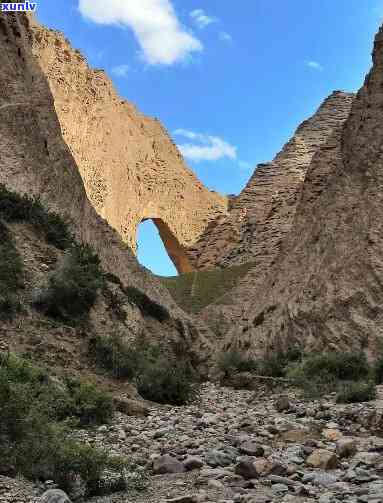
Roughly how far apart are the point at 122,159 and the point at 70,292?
1807 inches

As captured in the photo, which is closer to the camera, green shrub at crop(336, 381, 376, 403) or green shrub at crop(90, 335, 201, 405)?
green shrub at crop(336, 381, 376, 403)

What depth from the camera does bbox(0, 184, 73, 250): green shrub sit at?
1586cm

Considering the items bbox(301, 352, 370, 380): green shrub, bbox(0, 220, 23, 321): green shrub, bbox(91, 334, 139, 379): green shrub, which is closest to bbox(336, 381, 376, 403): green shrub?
bbox(301, 352, 370, 380): green shrub

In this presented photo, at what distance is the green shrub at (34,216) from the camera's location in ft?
52.0

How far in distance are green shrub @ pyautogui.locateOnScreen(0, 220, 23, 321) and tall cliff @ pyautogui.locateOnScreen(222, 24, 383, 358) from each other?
9505 millimetres

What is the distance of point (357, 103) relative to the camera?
77.9ft

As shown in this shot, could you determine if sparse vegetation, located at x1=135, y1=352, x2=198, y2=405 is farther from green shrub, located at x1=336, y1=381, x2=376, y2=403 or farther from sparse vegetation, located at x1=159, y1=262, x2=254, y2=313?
sparse vegetation, located at x1=159, y1=262, x2=254, y2=313

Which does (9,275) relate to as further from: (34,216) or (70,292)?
(34,216)

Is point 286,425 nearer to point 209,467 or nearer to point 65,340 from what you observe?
point 209,467

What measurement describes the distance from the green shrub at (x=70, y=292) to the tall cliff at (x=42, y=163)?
299cm

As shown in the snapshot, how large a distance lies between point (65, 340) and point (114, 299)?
4.54 metres

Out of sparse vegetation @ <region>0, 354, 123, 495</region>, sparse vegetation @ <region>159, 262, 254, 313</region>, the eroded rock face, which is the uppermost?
the eroded rock face

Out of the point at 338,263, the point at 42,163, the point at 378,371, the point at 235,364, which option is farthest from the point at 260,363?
the point at 42,163

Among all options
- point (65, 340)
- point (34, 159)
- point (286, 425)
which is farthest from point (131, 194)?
point (286, 425)
